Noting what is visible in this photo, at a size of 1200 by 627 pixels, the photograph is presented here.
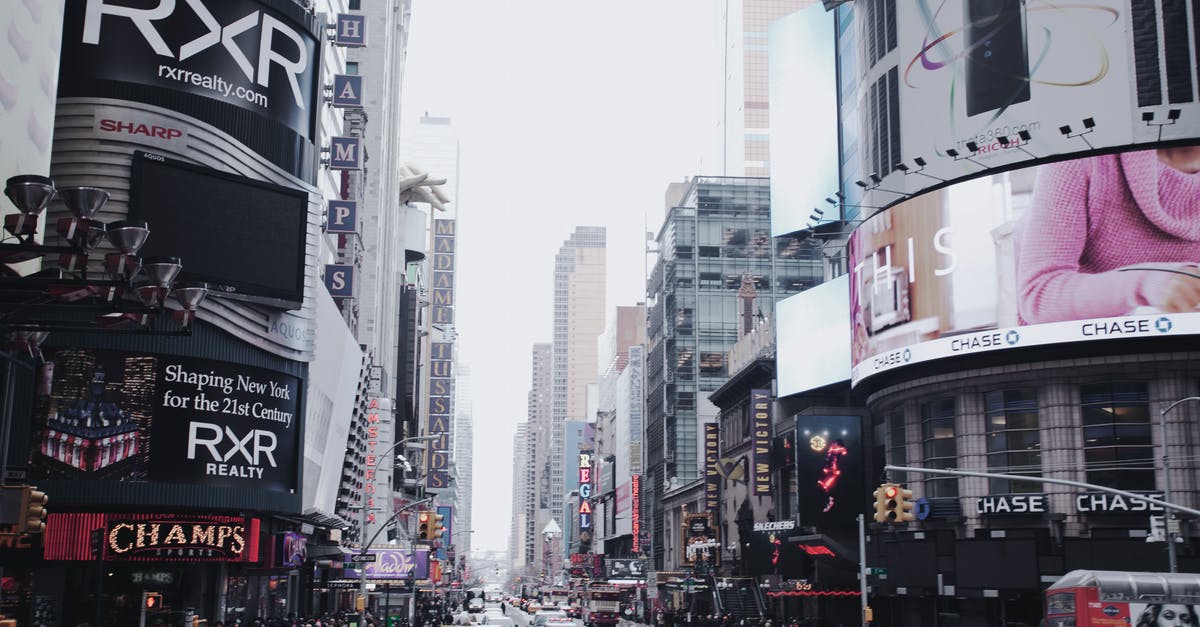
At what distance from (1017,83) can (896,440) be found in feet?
59.5

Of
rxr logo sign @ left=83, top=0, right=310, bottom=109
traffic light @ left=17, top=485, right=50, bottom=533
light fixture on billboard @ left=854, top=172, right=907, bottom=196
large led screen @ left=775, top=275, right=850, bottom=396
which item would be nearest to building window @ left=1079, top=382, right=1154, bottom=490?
light fixture on billboard @ left=854, top=172, right=907, bottom=196

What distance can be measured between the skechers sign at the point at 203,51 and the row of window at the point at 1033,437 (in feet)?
99.8

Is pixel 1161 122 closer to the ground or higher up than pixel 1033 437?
higher up

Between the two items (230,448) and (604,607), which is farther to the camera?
(604,607)

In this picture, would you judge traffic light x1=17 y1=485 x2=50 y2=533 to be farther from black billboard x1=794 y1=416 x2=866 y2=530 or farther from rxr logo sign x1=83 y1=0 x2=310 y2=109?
black billboard x1=794 y1=416 x2=866 y2=530

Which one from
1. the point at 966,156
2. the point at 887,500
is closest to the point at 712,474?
the point at 966,156

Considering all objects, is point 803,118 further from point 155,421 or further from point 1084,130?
point 155,421

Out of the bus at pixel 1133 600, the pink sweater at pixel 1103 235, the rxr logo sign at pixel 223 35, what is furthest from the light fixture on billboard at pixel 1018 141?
the rxr logo sign at pixel 223 35

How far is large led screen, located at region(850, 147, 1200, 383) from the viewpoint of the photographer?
5144cm

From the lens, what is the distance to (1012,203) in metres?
55.6

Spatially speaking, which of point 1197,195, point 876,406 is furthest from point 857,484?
point 1197,195

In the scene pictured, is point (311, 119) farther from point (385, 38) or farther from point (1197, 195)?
point (385, 38)

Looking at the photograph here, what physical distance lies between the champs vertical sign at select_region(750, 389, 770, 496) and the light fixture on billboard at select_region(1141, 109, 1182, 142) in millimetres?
32908

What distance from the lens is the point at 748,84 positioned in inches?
6560
